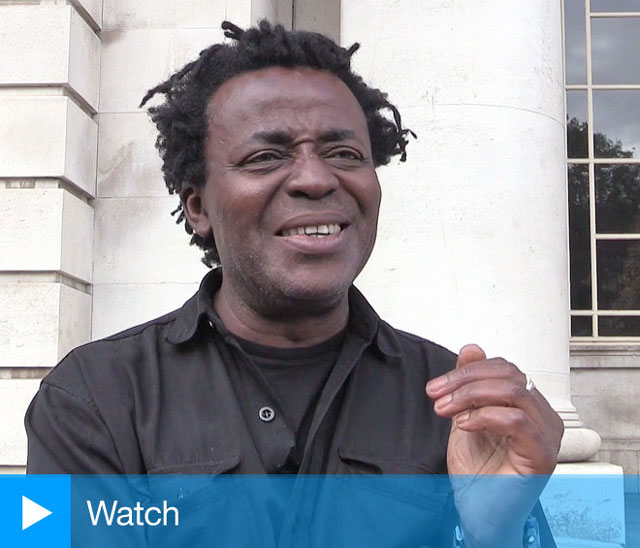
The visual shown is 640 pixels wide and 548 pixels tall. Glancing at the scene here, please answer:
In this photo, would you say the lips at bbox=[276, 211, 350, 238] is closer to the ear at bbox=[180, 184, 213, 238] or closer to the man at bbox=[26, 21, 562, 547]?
the man at bbox=[26, 21, 562, 547]

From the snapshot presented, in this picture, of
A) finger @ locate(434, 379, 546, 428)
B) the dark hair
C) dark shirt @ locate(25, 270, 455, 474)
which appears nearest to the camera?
finger @ locate(434, 379, 546, 428)

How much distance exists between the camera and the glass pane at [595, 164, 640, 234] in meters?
11.0

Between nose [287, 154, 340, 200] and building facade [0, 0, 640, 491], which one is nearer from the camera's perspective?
nose [287, 154, 340, 200]

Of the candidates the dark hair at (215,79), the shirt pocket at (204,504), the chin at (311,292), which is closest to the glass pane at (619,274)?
the dark hair at (215,79)

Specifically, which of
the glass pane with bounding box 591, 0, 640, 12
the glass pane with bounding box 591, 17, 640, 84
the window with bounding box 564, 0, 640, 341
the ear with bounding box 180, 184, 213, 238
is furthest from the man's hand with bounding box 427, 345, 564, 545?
the glass pane with bounding box 591, 0, 640, 12

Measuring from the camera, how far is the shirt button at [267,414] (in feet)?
7.60

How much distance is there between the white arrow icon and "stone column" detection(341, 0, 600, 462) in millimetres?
2711

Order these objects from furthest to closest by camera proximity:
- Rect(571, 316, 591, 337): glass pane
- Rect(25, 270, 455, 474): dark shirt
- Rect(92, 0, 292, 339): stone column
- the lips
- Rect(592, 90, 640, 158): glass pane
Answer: Rect(592, 90, 640, 158): glass pane < Rect(571, 316, 591, 337): glass pane < Rect(92, 0, 292, 339): stone column < the lips < Rect(25, 270, 455, 474): dark shirt

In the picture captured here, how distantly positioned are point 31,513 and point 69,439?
49 centimetres

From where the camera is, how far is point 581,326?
35.2 feet

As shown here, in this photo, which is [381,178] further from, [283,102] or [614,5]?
[614,5]

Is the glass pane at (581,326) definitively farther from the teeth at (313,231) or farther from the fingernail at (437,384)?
the fingernail at (437,384)

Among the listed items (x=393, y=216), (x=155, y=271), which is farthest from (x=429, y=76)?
(x=155, y=271)

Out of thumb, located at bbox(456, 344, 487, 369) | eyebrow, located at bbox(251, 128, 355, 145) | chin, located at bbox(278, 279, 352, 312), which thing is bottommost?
thumb, located at bbox(456, 344, 487, 369)
